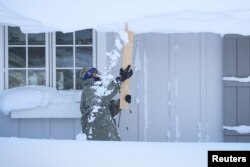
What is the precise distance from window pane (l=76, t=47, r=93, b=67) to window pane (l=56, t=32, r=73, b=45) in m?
0.15

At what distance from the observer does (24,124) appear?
20.6ft

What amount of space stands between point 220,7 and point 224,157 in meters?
1.70

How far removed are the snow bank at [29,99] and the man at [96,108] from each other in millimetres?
763

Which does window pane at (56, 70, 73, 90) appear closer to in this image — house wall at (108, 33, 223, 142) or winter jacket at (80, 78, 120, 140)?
house wall at (108, 33, 223, 142)

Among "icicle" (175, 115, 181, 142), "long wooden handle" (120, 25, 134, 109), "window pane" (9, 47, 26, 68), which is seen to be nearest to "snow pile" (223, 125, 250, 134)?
"icicle" (175, 115, 181, 142)

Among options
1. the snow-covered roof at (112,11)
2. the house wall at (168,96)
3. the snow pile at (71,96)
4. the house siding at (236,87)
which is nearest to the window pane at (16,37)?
the snow pile at (71,96)

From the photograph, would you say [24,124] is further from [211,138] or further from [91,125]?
[211,138]

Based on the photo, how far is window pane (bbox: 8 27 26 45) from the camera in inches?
252

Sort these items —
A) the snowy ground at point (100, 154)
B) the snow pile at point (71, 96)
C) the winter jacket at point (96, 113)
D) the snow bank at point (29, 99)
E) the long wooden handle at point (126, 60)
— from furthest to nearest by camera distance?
the snow pile at point (71, 96) → the snow bank at point (29, 99) → the winter jacket at point (96, 113) → the long wooden handle at point (126, 60) → the snowy ground at point (100, 154)

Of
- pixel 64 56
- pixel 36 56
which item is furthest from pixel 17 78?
pixel 64 56

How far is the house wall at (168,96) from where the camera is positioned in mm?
6277

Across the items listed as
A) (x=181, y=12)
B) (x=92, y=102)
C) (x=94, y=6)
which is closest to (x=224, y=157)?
(x=181, y=12)

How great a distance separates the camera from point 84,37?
6402 millimetres

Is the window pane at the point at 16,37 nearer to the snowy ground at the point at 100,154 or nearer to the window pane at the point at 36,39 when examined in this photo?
the window pane at the point at 36,39
